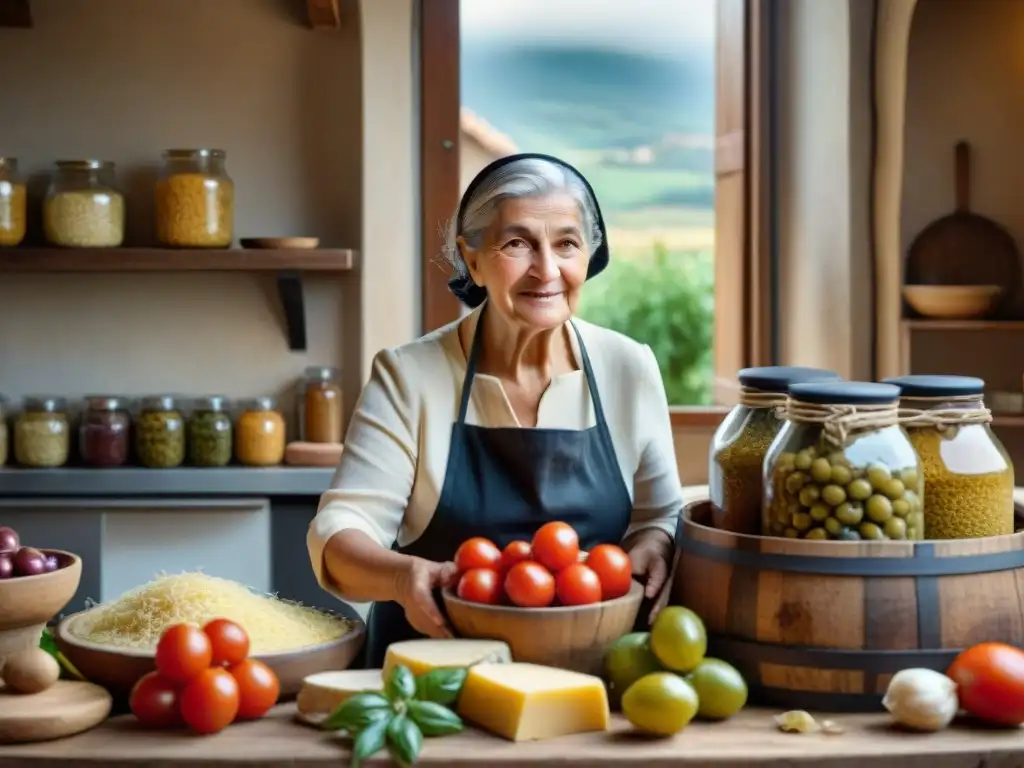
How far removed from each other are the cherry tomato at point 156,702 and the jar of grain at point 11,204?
2.81 meters

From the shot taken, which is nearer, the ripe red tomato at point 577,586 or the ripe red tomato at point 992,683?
the ripe red tomato at point 992,683

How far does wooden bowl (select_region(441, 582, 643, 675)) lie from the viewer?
60.4 inches

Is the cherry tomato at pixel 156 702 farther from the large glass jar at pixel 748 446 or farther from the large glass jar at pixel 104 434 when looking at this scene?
the large glass jar at pixel 104 434

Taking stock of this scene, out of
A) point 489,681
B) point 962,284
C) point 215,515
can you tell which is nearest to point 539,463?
point 489,681

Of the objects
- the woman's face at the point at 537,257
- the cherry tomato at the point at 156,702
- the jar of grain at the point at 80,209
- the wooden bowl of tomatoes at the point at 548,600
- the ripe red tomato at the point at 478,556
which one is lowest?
the cherry tomato at the point at 156,702

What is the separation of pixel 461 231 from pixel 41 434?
90.6 inches

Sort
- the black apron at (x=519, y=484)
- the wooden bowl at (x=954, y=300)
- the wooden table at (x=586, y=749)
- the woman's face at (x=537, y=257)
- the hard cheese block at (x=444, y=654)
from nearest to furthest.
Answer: the wooden table at (x=586, y=749) < the hard cheese block at (x=444, y=654) < the woman's face at (x=537, y=257) < the black apron at (x=519, y=484) < the wooden bowl at (x=954, y=300)

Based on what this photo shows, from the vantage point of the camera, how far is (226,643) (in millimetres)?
1495

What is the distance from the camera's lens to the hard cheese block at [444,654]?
1.48 metres

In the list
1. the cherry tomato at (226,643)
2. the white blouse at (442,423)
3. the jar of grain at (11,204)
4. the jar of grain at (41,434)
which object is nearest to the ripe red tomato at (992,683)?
the white blouse at (442,423)

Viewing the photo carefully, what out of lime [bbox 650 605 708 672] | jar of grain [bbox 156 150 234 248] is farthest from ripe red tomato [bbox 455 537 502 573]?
jar of grain [bbox 156 150 234 248]

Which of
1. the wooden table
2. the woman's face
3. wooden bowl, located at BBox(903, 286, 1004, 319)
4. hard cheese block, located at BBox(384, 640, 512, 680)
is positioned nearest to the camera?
the wooden table

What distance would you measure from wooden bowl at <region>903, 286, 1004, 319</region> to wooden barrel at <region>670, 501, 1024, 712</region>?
2423 mm

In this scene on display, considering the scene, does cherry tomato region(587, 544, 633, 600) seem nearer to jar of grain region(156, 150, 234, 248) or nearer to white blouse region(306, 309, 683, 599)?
white blouse region(306, 309, 683, 599)
